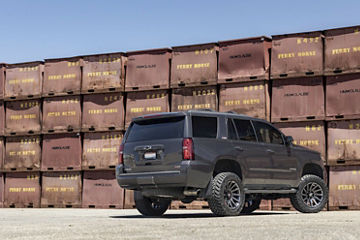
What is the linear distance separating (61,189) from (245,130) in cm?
777

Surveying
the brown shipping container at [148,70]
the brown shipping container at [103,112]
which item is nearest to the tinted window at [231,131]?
the brown shipping container at [148,70]

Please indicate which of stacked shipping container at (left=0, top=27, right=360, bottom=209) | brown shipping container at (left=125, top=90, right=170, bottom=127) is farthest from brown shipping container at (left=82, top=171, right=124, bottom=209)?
brown shipping container at (left=125, top=90, right=170, bottom=127)

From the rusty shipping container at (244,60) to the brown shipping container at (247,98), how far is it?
180mm

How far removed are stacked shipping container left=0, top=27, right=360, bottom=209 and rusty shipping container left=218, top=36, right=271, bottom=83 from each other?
3 centimetres

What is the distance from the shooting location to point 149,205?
1254cm

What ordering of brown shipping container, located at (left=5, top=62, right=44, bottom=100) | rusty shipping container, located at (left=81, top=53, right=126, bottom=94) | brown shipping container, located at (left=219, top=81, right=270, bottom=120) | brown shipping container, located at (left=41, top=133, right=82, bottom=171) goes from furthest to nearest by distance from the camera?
brown shipping container, located at (left=5, top=62, right=44, bottom=100) → brown shipping container, located at (left=41, top=133, right=82, bottom=171) → rusty shipping container, located at (left=81, top=53, right=126, bottom=94) → brown shipping container, located at (left=219, top=81, right=270, bottom=120)

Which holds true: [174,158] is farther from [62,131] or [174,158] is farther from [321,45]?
[62,131]

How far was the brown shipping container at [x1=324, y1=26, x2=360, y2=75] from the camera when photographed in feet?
49.8

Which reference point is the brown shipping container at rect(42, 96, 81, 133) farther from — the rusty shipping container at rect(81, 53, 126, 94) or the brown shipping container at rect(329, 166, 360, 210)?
the brown shipping container at rect(329, 166, 360, 210)

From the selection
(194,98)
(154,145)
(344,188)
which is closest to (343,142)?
(344,188)

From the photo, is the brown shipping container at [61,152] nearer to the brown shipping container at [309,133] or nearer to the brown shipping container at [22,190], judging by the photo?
the brown shipping container at [22,190]

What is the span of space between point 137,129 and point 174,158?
3.79 feet

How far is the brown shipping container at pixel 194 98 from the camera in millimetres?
16484

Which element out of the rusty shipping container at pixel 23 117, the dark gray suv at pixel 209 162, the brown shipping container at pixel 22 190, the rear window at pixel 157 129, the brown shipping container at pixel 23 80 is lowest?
the brown shipping container at pixel 22 190
